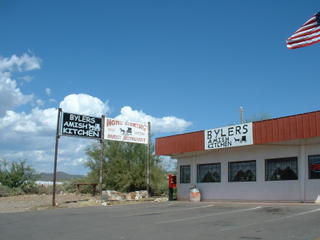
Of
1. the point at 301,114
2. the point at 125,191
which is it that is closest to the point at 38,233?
the point at 301,114

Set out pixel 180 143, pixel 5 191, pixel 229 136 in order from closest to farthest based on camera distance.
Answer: pixel 229 136 → pixel 180 143 → pixel 5 191

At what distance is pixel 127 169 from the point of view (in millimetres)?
35219

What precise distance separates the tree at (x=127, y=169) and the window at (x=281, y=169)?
50.3 ft

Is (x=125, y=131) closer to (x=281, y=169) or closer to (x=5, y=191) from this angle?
(x=281, y=169)

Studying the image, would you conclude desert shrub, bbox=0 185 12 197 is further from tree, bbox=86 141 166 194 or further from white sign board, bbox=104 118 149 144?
white sign board, bbox=104 118 149 144

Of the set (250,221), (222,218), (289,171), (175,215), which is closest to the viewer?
(250,221)

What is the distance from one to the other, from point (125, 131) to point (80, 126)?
11.8 ft

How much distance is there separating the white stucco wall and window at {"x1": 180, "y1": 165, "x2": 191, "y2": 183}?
0.27 meters

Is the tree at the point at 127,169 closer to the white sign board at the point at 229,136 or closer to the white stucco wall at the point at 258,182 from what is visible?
the white stucco wall at the point at 258,182

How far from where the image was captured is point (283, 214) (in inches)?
584

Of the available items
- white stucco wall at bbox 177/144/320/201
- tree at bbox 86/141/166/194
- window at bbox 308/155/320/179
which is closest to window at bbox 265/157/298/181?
white stucco wall at bbox 177/144/320/201

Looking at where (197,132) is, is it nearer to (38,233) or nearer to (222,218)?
(222,218)

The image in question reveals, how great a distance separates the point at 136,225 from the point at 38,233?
310cm

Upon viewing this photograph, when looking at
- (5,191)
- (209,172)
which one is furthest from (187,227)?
(5,191)
